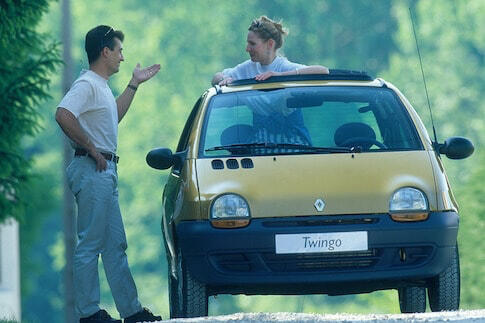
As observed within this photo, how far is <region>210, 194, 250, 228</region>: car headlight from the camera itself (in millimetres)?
10281

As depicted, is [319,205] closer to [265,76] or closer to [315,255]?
[315,255]

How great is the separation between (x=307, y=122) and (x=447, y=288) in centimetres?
161

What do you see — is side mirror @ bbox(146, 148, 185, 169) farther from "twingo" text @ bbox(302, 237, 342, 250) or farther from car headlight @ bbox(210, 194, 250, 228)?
"twingo" text @ bbox(302, 237, 342, 250)

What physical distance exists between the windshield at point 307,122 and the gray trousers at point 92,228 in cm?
75

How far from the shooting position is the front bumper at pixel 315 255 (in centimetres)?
1024

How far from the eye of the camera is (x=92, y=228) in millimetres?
11070

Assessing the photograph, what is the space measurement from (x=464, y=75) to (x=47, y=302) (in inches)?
634

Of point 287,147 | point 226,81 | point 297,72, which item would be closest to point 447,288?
point 287,147

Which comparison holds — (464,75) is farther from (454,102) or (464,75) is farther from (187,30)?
(187,30)

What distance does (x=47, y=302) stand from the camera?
55625 mm

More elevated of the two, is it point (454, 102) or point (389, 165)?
point (454, 102)

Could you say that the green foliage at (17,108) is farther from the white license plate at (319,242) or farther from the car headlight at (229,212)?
the white license plate at (319,242)

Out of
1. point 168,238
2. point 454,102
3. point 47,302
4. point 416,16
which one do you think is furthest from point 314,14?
point 168,238

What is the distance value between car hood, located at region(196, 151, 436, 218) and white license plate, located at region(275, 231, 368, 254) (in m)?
0.16
